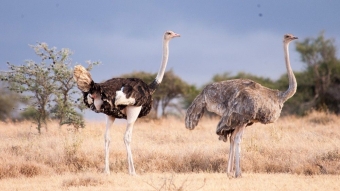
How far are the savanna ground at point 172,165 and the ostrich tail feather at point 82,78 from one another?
1.37m

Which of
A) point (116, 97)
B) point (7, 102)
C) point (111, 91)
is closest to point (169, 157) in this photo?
point (116, 97)

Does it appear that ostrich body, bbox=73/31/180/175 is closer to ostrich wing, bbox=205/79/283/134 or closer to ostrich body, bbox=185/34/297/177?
ostrich body, bbox=185/34/297/177

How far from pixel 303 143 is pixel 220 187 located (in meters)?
4.42

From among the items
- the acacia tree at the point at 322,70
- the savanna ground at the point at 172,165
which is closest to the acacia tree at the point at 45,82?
Answer: the savanna ground at the point at 172,165

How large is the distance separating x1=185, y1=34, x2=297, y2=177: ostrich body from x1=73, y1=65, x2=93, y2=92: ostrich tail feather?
166cm

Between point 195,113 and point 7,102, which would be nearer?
point 195,113

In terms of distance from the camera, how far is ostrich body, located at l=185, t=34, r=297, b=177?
920cm

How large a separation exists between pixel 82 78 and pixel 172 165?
107 inches

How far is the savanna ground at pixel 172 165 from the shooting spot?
9.03m

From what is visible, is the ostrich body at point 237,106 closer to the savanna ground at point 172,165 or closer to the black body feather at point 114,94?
the savanna ground at point 172,165

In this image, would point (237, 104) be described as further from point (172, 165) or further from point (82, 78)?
point (172, 165)

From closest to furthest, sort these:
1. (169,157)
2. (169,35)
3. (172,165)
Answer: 1. (172,165)
2. (169,157)
3. (169,35)

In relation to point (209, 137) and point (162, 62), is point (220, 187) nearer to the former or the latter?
point (162, 62)

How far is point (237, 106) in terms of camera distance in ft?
30.5
